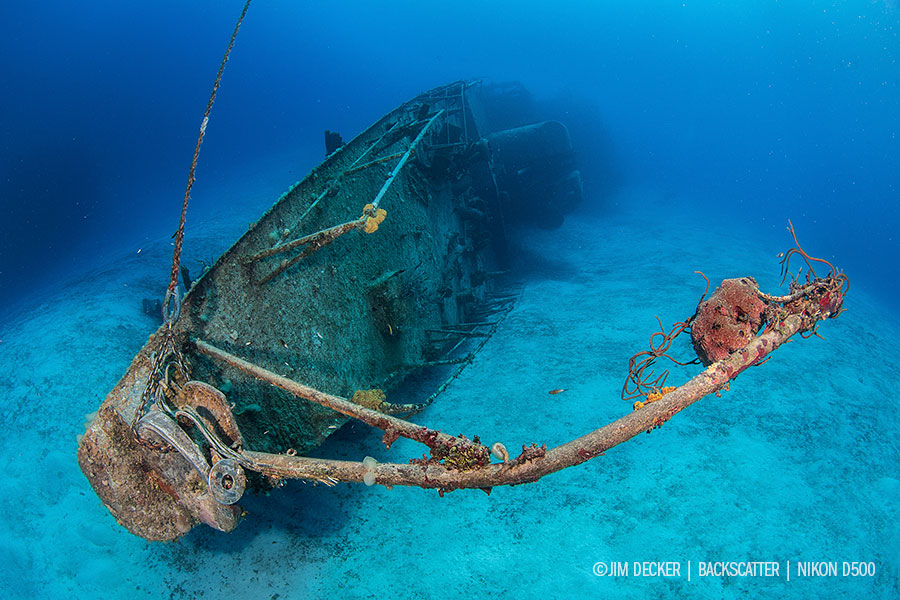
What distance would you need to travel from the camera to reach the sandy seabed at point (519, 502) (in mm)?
4355

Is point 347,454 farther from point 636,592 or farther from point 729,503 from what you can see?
point 729,503

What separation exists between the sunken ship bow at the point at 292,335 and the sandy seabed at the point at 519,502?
1.61 m

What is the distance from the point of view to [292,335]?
4.00m

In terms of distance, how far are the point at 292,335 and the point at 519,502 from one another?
360 cm

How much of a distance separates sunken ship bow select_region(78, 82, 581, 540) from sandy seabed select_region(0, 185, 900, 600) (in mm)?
1611

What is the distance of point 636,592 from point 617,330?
6.11 metres

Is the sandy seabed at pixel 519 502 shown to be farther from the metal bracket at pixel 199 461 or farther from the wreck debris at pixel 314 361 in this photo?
the metal bracket at pixel 199 461

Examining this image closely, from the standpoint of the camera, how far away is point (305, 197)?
461 centimetres

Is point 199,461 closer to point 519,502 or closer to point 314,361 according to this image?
point 314,361

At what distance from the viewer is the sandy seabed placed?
14.3 ft

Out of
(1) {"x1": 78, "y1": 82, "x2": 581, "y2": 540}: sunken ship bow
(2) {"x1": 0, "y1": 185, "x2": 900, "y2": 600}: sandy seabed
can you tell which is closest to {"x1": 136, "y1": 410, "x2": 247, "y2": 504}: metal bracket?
(1) {"x1": 78, "y1": 82, "x2": 581, "y2": 540}: sunken ship bow

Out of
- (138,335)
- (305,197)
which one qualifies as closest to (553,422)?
(305,197)

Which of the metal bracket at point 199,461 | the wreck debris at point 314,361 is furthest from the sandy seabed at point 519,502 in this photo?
the metal bracket at point 199,461

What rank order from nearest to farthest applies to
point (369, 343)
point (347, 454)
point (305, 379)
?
point (305, 379) → point (369, 343) → point (347, 454)
